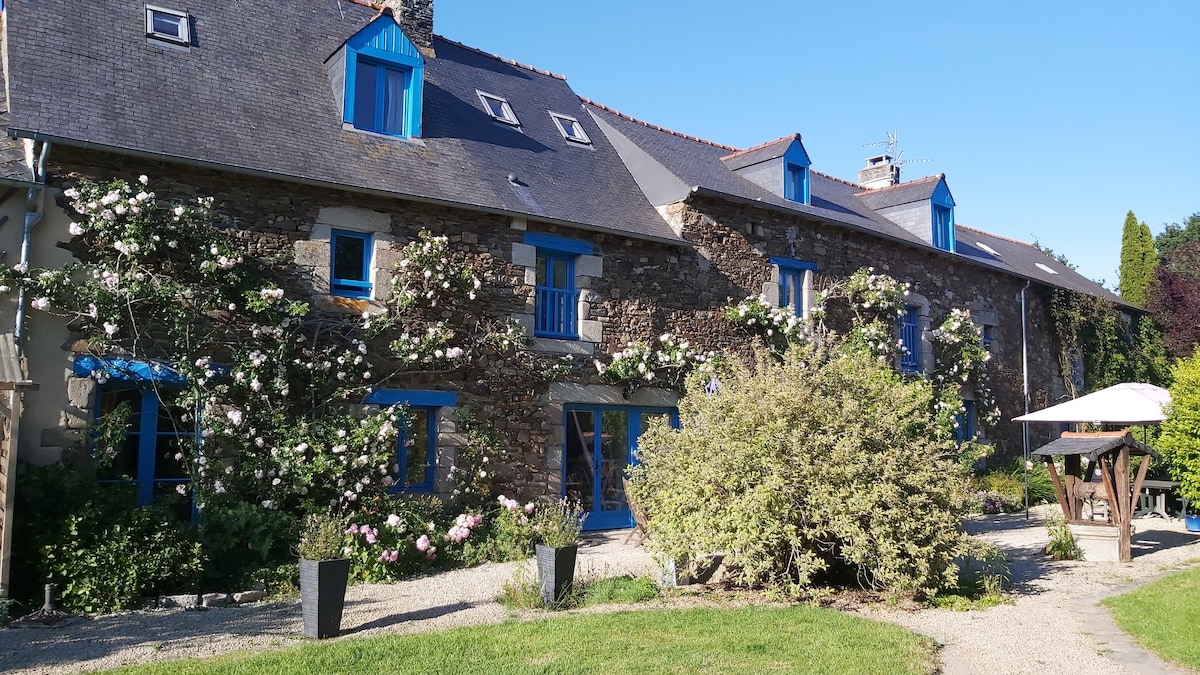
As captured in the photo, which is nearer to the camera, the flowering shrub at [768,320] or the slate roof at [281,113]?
the slate roof at [281,113]

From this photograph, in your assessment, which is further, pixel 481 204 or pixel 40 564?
pixel 481 204

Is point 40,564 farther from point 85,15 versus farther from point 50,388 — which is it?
point 85,15

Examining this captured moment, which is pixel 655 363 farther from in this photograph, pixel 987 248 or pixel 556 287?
pixel 987 248

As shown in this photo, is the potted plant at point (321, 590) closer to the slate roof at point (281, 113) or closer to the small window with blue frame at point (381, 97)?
the slate roof at point (281, 113)

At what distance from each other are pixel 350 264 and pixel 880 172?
1600cm

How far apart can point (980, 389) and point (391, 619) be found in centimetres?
1453

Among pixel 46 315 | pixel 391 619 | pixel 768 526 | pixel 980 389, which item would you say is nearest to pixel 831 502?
pixel 768 526

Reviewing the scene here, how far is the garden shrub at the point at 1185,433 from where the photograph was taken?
402 inches

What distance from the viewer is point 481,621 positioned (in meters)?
6.93

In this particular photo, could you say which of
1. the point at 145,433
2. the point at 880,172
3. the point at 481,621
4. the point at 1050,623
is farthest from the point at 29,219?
the point at 880,172

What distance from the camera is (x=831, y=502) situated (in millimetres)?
7441

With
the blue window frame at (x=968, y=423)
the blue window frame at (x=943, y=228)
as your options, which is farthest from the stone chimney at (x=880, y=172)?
the blue window frame at (x=968, y=423)

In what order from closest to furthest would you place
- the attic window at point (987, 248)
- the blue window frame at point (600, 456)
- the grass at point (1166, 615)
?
the grass at point (1166, 615), the blue window frame at point (600, 456), the attic window at point (987, 248)

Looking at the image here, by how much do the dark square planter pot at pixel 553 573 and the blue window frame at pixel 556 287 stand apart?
4.74 metres
